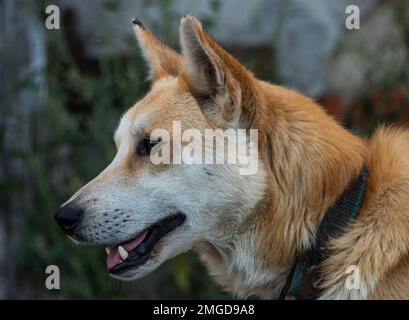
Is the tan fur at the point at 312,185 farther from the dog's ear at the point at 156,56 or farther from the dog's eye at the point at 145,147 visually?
the dog's ear at the point at 156,56

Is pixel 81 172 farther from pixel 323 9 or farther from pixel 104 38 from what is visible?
pixel 323 9

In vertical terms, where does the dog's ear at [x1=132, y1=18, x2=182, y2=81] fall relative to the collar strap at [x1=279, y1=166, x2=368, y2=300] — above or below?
above

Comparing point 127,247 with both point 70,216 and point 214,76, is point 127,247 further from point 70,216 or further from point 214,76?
point 214,76

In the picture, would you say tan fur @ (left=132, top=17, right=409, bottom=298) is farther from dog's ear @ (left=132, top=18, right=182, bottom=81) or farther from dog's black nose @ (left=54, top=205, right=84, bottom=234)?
dog's black nose @ (left=54, top=205, right=84, bottom=234)

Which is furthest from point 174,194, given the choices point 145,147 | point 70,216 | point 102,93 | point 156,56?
point 102,93

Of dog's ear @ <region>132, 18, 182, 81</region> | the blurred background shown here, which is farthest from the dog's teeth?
the blurred background

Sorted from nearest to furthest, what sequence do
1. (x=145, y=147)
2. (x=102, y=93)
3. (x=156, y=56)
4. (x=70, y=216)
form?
1. (x=70, y=216)
2. (x=145, y=147)
3. (x=156, y=56)
4. (x=102, y=93)
